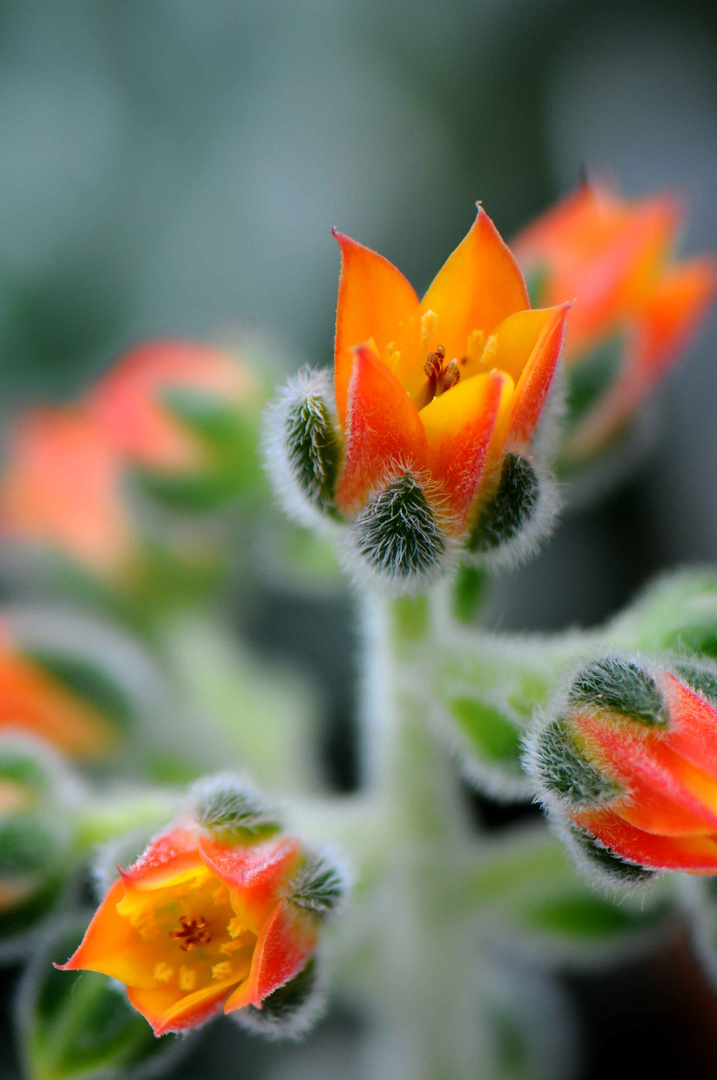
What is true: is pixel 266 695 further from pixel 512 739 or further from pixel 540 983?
pixel 512 739

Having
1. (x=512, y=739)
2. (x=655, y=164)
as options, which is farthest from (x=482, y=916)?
(x=655, y=164)

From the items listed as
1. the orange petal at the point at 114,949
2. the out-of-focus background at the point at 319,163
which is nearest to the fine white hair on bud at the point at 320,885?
the orange petal at the point at 114,949

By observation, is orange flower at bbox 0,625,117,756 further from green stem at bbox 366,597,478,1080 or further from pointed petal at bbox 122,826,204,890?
pointed petal at bbox 122,826,204,890

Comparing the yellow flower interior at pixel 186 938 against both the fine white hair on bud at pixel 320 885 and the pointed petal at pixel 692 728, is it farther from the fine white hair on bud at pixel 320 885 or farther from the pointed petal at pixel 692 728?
the pointed petal at pixel 692 728

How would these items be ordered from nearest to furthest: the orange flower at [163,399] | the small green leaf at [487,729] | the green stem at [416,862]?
the small green leaf at [487,729], the green stem at [416,862], the orange flower at [163,399]

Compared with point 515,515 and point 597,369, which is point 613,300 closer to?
point 597,369

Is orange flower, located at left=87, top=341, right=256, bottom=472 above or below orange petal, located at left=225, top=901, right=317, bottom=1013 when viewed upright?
above

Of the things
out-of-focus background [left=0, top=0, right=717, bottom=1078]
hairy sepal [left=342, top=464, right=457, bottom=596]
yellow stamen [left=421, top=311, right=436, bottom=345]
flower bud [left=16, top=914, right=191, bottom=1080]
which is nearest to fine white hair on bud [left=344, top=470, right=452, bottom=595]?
hairy sepal [left=342, top=464, right=457, bottom=596]

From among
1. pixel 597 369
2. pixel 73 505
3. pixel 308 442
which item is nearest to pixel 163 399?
pixel 73 505

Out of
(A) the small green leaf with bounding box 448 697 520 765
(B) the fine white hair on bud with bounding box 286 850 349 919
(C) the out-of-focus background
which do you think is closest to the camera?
(B) the fine white hair on bud with bounding box 286 850 349 919
